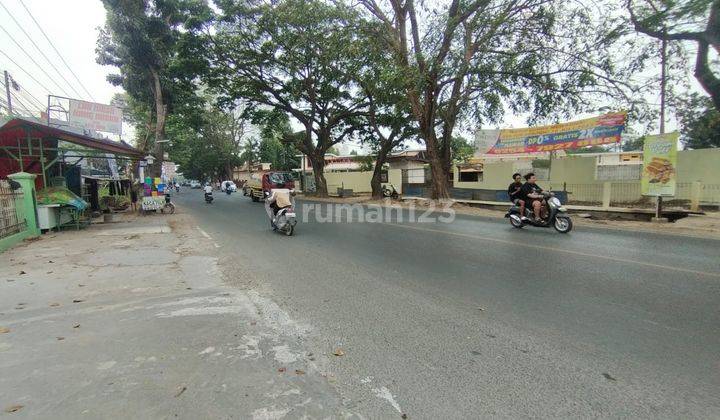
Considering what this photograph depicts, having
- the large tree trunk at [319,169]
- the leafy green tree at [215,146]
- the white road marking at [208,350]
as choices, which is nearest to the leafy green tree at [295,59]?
the large tree trunk at [319,169]

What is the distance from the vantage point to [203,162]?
212 ft

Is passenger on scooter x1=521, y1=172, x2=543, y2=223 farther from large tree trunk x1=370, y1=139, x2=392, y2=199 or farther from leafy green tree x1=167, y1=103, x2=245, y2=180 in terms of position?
leafy green tree x1=167, y1=103, x2=245, y2=180

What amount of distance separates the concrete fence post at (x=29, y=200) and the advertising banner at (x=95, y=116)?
46.3 feet

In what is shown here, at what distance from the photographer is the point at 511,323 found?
4121 mm

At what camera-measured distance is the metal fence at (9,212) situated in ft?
30.8

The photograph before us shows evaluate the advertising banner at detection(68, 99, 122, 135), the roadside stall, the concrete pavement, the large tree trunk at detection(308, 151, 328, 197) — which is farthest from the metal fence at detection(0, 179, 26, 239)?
the large tree trunk at detection(308, 151, 328, 197)

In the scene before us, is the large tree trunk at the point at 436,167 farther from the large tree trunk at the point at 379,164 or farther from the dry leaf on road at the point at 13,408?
the dry leaf on road at the point at 13,408

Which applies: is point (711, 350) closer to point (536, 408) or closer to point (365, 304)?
point (536, 408)

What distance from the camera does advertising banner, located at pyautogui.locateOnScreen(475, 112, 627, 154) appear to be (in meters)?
17.5

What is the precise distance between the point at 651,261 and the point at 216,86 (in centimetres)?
2808

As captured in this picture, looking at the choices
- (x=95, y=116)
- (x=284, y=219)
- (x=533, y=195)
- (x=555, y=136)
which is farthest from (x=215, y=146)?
(x=533, y=195)

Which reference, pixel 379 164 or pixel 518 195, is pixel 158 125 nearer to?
pixel 379 164

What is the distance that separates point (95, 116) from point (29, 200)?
15852 mm

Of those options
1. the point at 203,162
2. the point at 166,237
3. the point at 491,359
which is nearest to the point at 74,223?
the point at 166,237
